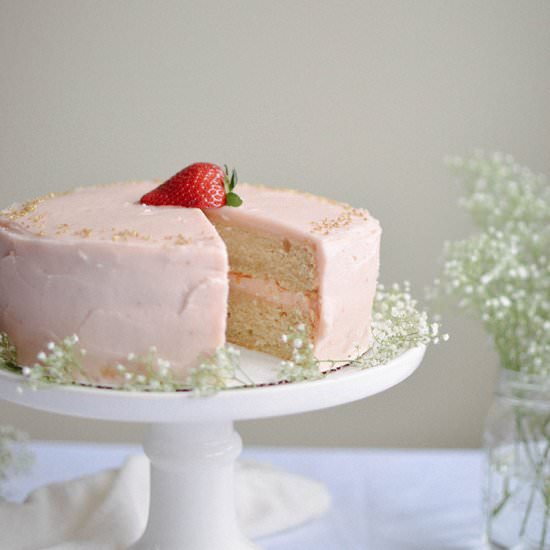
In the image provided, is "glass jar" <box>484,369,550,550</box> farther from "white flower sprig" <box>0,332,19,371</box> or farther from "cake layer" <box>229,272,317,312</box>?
A: "white flower sprig" <box>0,332,19,371</box>

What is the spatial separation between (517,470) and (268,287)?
2.56 ft

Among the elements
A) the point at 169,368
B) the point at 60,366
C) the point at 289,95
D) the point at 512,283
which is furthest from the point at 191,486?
the point at 289,95

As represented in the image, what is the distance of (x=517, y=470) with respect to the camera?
7.87ft

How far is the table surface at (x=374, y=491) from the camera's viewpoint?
249 cm

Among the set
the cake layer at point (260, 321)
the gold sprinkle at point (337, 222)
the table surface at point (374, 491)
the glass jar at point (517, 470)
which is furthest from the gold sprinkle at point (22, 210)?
the glass jar at point (517, 470)

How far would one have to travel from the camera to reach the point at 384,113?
3.25 metres

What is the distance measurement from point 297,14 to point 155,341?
1.64 meters

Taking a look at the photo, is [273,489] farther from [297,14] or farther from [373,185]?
[297,14]

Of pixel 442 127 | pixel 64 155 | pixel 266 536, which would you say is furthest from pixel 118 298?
pixel 442 127

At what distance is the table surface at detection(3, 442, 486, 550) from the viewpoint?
249 cm

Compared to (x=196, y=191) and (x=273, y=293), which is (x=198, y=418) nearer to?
(x=273, y=293)

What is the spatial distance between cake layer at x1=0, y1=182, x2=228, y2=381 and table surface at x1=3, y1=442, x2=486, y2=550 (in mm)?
812

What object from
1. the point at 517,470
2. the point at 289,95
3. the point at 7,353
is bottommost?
the point at 517,470

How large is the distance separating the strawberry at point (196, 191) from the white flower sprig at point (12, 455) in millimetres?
798
